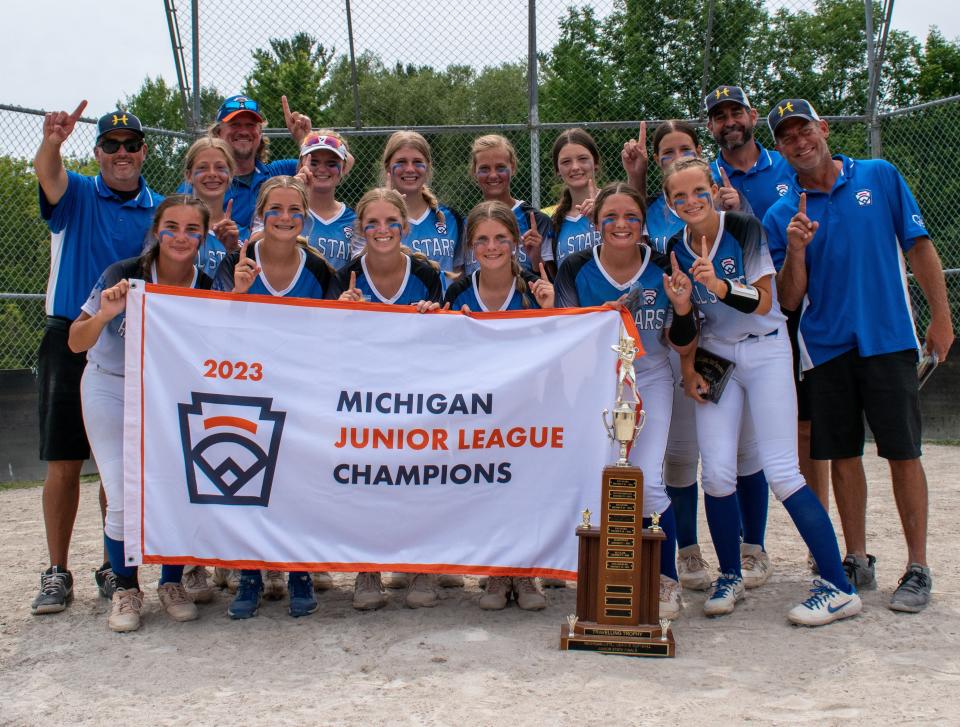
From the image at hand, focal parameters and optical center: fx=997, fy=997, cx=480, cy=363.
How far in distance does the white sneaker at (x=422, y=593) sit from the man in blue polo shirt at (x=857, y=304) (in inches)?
79.9

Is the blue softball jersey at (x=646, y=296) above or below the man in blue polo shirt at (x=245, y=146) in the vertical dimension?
below

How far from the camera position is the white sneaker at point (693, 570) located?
5121 millimetres

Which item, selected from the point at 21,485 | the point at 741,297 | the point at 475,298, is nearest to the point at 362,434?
the point at 475,298

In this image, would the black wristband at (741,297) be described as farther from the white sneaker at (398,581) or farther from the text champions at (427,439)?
the white sneaker at (398,581)

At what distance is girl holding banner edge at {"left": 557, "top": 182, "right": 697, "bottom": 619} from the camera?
4.54m

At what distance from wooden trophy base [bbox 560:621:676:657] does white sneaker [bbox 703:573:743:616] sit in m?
0.60

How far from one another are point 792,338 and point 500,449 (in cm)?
177

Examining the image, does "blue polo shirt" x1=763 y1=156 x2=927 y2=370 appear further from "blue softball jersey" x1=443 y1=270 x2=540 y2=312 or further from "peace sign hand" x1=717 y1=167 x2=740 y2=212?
"blue softball jersey" x1=443 y1=270 x2=540 y2=312

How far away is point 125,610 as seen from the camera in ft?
14.9

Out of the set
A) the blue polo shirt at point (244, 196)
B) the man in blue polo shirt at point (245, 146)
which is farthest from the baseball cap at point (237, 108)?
the blue polo shirt at point (244, 196)

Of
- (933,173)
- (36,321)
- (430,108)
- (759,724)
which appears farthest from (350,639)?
(430,108)

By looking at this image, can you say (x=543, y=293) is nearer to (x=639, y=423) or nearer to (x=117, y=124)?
(x=639, y=423)

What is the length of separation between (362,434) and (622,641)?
1.55 m

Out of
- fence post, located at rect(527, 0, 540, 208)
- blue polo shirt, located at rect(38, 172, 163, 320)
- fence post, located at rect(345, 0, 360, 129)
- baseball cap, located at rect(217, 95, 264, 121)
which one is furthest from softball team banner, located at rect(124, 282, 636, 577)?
fence post, located at rect(345, 0, 360, 129)
